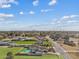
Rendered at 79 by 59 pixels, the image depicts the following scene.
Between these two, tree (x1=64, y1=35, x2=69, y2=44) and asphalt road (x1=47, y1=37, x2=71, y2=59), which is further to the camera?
tree (x1=64, y1=35, x2=69, y2=44)

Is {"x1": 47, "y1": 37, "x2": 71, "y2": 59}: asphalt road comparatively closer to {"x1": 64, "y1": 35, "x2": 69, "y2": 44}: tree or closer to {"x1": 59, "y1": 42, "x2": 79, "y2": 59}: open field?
{"x1": 59, "y1": 42, "x2": 79, "y2": 59}: open field

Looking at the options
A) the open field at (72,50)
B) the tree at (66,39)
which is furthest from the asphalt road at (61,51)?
the tree at (66,39)

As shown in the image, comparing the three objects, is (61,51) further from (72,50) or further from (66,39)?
(66,39)

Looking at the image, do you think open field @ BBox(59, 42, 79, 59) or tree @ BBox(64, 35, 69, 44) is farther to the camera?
tree @ BBox(64, 35, 69, 44)

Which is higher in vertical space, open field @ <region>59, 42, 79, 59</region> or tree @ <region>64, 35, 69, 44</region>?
tree @ <region>64, 35, 69, 44</region>

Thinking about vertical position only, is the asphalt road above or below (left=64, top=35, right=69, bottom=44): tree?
below

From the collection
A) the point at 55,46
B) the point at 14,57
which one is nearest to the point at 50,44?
the point at 55,46

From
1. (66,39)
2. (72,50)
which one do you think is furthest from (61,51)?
(66,39)

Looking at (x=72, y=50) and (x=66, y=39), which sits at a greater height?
(x=66, y=39)

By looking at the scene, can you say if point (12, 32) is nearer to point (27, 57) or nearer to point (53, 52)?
point (27, 57)

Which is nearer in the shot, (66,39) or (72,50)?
(72,50)

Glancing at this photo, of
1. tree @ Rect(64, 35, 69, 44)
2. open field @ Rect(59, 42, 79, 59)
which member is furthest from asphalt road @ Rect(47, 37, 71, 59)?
tree @ Rect(64, 35, 69, 44)
